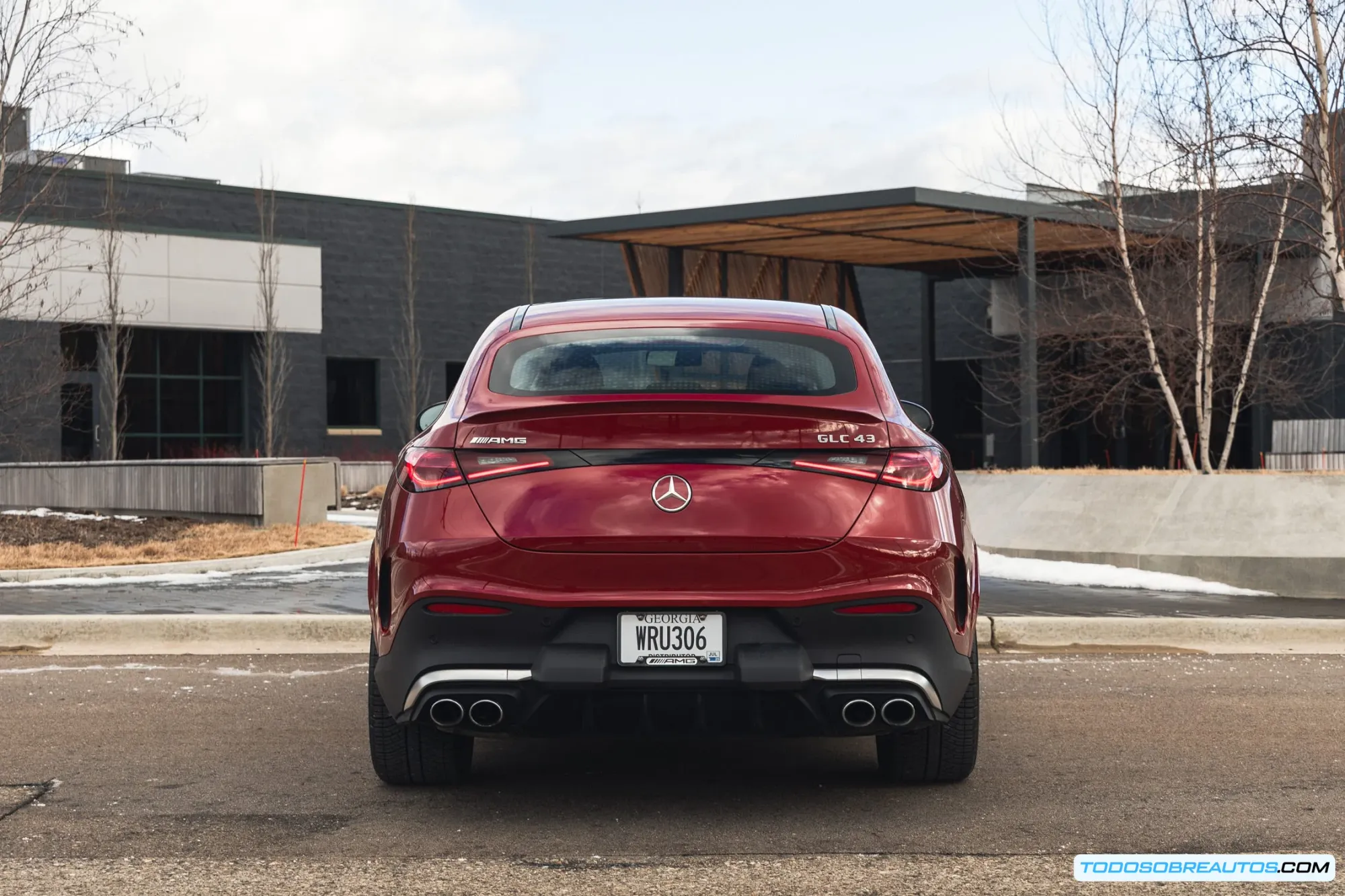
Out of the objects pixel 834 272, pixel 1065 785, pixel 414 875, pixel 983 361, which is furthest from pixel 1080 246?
pixel 414 875

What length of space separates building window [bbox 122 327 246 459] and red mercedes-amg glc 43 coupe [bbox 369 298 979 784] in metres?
34.2

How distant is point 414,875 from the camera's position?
4.85 metres

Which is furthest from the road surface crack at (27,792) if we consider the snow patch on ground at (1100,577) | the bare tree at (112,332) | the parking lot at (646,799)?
the bare tree at (112,332)

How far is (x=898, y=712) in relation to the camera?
5340 mm

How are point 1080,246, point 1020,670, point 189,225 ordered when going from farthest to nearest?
point 189,225 → point 1080,246 → point 1020,670

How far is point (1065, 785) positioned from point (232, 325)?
115 ft

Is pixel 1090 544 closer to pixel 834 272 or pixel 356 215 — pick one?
pixel 834 272

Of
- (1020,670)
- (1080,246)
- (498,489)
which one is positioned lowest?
(1020,670)

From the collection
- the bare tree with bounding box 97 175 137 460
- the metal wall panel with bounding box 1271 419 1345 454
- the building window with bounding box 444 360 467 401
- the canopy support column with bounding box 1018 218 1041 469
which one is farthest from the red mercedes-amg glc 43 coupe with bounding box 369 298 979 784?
the building window with bounding box 444 360 467 401

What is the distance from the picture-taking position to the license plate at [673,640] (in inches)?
206

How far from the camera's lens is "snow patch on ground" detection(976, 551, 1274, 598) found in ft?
46.6

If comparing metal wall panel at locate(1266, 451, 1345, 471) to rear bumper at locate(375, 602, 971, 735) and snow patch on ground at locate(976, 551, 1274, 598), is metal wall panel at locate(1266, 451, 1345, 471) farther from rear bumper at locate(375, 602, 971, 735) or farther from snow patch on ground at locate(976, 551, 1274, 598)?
rear bumper at locate(375, 602, 971, 735)

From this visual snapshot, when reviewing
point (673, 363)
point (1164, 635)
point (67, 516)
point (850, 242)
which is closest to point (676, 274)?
point (850, 242)

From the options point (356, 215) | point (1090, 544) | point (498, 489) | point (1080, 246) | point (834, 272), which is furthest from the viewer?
point (356, 215)
